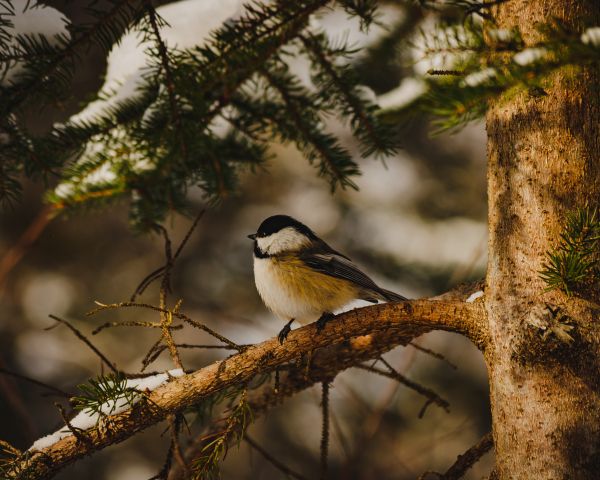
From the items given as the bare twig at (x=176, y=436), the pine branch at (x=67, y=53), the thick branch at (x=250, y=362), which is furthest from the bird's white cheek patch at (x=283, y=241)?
the pine branch at (x=67, y=53)

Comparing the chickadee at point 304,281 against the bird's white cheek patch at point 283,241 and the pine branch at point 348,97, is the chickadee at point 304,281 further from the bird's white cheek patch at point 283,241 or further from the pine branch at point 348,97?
the pine branch at point 348,97

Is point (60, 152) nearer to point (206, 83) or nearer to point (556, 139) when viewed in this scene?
point (206, 83)

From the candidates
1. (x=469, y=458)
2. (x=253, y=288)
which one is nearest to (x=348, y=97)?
(x=469, y=458)

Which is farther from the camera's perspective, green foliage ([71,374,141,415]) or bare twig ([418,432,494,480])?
bare twig ([418,432,494,480])

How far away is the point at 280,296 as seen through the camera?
8.81 ft

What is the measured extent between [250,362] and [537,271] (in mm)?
915

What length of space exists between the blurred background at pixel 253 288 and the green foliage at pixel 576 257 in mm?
3182

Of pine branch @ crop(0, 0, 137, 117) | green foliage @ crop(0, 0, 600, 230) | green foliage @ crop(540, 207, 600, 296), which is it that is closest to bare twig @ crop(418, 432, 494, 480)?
green foliage @ crop(540, 207, 600, 296)

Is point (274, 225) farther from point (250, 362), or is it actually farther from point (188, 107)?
point (250, 362)

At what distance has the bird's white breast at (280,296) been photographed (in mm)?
A: 2635

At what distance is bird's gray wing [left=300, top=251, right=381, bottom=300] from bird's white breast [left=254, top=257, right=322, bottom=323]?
17 cm

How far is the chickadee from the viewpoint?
265cm

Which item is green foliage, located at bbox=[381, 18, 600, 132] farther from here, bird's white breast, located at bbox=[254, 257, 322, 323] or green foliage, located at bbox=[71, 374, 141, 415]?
bird's white breast, located at bbox=[254, 257, 322, 323]

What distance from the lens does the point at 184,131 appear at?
2.20m
